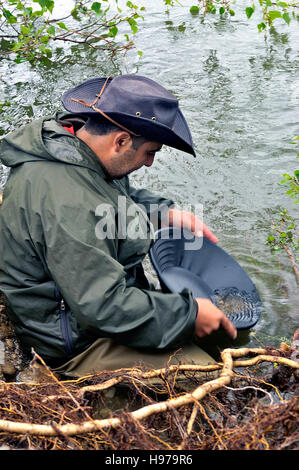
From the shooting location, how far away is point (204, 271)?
156 inches

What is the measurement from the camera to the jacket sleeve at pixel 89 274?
2473 mm

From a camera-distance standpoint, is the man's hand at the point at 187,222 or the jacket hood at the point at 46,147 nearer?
the jacket hood at the point at 46,147

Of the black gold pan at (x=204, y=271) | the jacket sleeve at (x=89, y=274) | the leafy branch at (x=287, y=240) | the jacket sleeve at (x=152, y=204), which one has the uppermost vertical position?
the jacket sleeve at (x=89, y=274)

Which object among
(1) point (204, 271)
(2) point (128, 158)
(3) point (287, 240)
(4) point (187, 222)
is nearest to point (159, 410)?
(2) point (128, 158)

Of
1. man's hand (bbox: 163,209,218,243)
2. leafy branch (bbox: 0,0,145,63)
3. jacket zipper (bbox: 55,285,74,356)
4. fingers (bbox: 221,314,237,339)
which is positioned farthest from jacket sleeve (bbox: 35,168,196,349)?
leafy branch (bbox: 0,0,145,63)

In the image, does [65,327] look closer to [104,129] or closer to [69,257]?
[69,257]

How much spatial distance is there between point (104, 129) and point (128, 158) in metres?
0.19

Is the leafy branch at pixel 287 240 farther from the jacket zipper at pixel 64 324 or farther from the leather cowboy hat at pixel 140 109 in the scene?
the jacket zipper at pixel 64 324

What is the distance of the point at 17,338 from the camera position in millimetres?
3150

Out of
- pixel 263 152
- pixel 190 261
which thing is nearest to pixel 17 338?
pixel 190 261

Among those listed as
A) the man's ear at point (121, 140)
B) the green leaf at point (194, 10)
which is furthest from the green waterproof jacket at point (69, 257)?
the green leaf at point (194, 10)

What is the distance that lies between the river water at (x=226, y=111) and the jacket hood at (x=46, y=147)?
1.86 m

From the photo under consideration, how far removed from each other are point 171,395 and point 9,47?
6.84 meters
